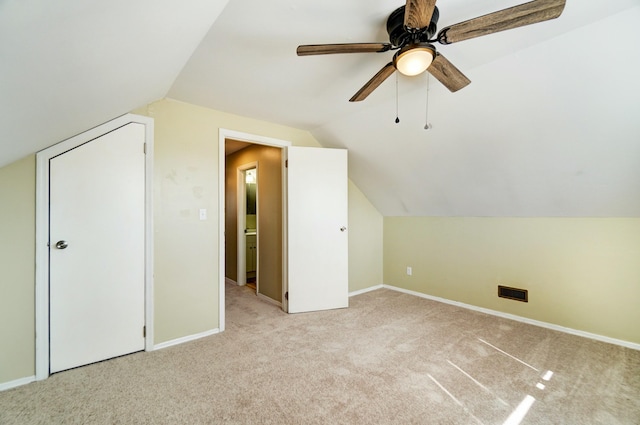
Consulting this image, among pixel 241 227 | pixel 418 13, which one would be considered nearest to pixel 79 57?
pixel 418 13

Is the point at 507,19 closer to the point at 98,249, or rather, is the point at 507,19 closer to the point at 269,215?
the point at 98,249

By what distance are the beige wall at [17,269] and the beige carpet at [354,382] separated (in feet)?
0.69

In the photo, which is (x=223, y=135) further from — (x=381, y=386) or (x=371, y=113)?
(x=381, y=386)

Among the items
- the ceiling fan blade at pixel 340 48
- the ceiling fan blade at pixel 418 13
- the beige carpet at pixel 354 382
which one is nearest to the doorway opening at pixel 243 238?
the beige carpet at pixel 354 382

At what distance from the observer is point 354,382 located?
1.85 m

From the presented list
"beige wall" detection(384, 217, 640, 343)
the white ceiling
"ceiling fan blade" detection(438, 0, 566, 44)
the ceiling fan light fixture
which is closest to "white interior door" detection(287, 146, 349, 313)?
the white ceiling

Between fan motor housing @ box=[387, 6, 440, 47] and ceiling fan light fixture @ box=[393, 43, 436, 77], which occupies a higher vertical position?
fan motor housing @ box=[387, 6, 440, 47]

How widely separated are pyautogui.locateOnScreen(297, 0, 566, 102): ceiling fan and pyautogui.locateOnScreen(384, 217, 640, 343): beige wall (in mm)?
2115

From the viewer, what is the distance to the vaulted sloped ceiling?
822 millimetres

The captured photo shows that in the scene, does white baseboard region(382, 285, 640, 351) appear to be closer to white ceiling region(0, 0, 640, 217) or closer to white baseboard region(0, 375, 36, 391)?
white ceiling region(0, 0, 640, 217)

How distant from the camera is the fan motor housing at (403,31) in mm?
1383

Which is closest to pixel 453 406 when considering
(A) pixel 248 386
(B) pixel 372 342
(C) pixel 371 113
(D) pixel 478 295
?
(B) pixel 372 342

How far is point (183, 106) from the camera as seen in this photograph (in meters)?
2.53

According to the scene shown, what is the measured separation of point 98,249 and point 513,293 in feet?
13.3
